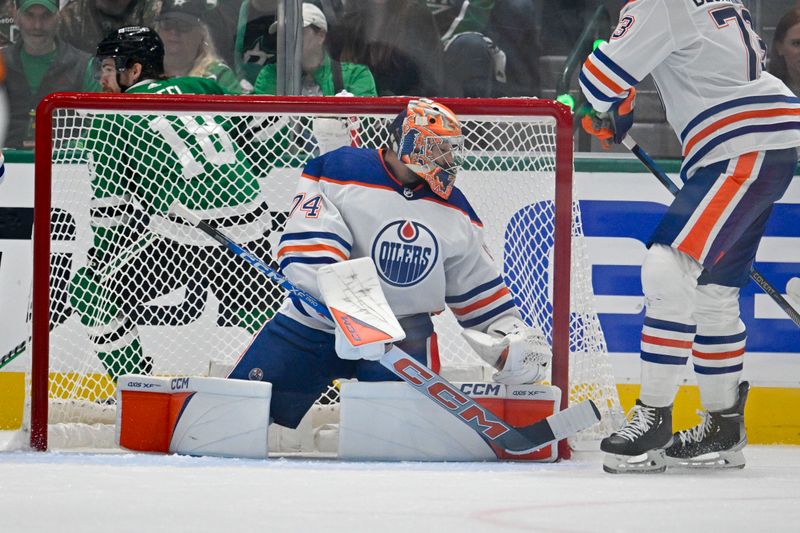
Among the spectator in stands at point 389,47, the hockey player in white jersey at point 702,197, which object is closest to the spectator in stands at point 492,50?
the spectator in stands at point 389,47

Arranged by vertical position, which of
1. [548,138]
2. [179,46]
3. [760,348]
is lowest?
[760,348]

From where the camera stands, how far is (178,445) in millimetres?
3137

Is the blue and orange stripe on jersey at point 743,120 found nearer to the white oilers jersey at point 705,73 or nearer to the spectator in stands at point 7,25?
the white oilers jersey at point 705,73

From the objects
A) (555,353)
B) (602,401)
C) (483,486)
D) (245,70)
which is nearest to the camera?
(483,486)

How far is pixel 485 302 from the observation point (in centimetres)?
326

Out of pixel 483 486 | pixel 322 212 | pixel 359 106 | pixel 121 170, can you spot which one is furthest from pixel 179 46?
pixel 483 486

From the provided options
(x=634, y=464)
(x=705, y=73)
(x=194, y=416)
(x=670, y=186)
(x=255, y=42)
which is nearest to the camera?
(x=634, y=464)

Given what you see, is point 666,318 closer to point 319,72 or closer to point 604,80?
point 604,80

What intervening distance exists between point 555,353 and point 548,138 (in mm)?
647

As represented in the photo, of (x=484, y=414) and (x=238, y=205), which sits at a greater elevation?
(x=238, y=205)

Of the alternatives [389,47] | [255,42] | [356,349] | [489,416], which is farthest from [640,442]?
[255,42]

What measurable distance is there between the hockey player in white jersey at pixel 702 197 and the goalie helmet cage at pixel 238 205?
39 centimetres

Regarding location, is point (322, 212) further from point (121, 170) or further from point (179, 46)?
point (179, 46)

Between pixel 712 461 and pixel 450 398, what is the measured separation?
0.65m
